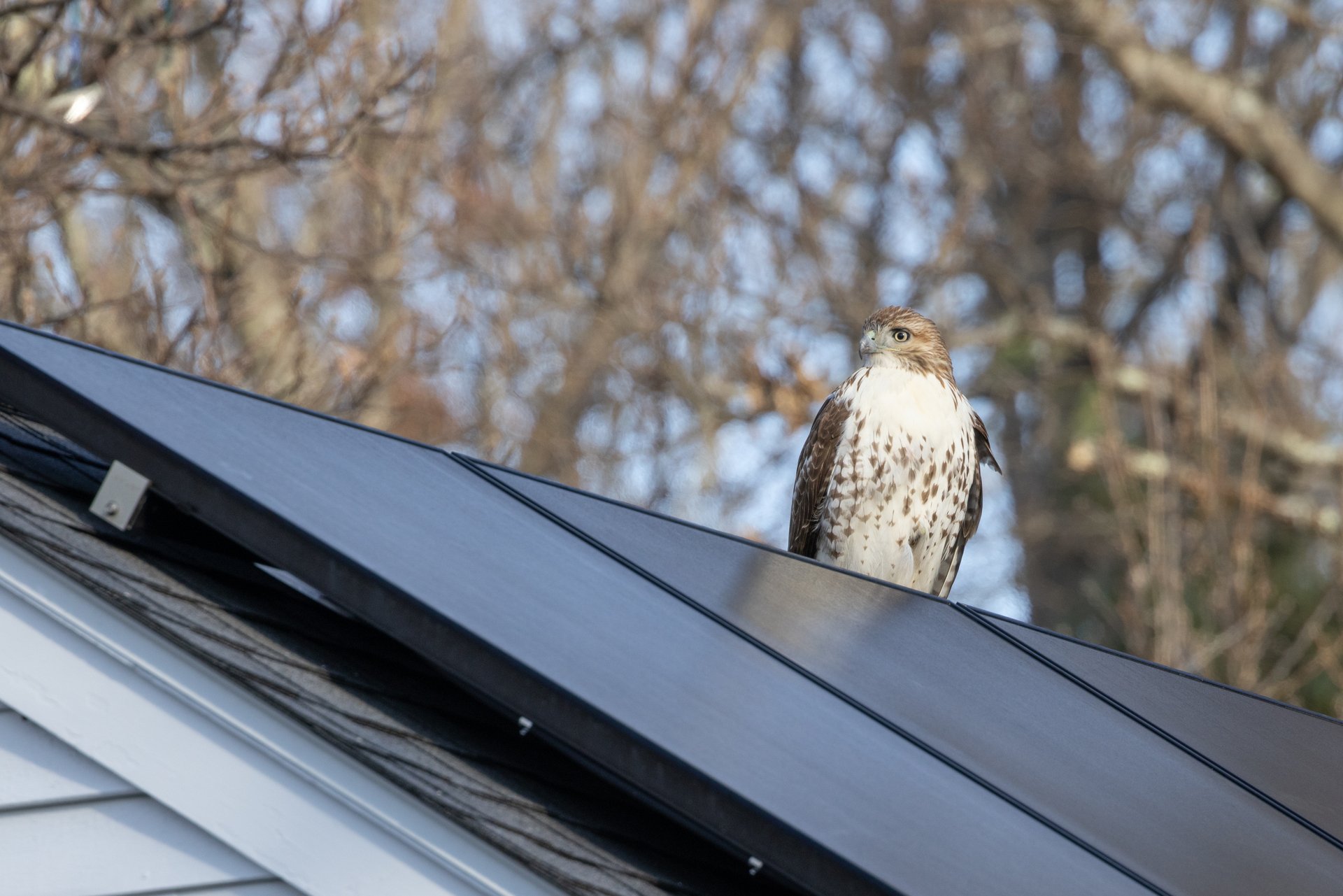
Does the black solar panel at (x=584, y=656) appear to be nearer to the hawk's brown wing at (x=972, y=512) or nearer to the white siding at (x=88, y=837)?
the white siding at (x=88, y=837)

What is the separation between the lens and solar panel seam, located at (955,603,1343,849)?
3.66 m

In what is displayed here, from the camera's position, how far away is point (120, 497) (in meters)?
2.62

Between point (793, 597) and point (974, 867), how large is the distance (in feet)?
3.62

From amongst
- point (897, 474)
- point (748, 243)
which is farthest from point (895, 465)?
point (748, 243)

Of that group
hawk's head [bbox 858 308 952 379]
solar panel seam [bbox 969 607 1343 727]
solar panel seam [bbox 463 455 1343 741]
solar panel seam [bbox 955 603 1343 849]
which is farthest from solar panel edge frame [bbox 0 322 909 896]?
hawk's head [bbox 858 308 952 379]

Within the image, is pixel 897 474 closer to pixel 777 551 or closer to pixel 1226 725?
pixel 777 551

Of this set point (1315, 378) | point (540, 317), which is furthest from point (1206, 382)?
A: point (540, 317)

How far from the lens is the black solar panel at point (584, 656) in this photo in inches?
94.7

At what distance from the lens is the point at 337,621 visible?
9.80 feet

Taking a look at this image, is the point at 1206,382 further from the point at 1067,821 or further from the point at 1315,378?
the point at 1067,821

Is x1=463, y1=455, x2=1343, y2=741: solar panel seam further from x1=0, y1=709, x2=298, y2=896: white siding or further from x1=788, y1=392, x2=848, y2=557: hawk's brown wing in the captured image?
x1=0, y1=709, x2=298, y2=896: white siding

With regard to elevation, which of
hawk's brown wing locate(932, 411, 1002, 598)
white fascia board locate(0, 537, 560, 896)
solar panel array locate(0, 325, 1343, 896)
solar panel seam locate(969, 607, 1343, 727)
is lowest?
white fascia board locate(0, 537, 560, 896)

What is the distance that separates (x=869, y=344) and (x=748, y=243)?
10061 mm

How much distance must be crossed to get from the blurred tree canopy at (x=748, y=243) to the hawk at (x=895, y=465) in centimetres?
389
